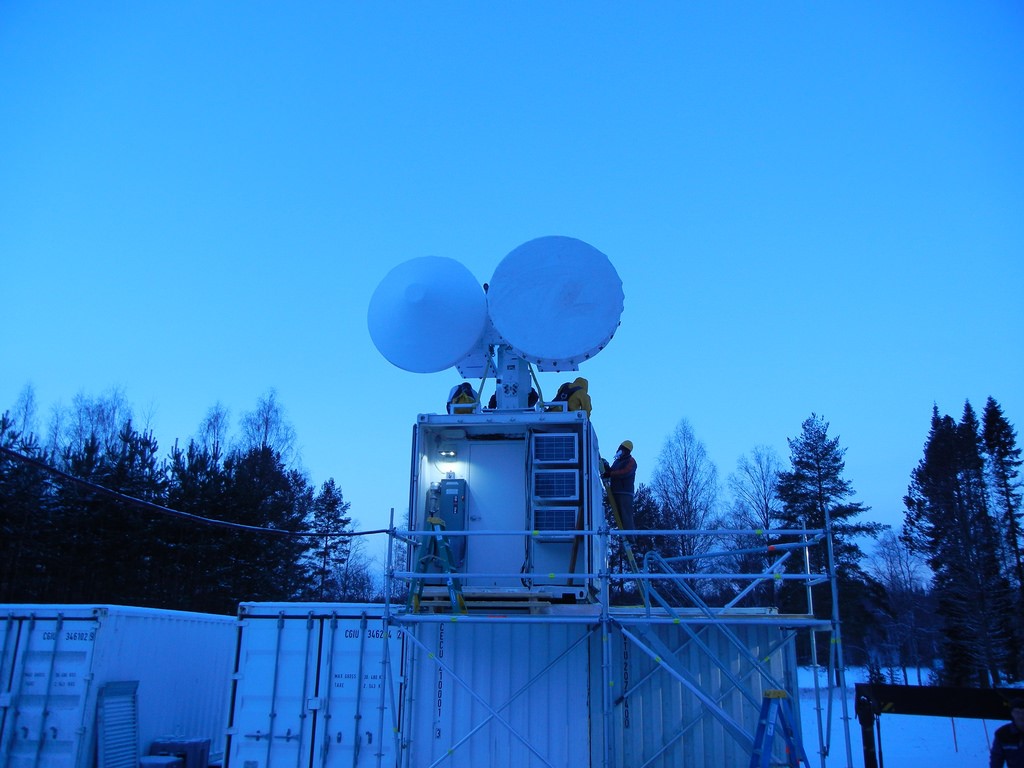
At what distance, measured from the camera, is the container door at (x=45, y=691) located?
13.0 m

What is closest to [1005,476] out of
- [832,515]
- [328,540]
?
[832,515]

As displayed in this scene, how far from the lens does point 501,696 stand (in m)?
10.1

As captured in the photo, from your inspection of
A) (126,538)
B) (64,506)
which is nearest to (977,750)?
(126,538)

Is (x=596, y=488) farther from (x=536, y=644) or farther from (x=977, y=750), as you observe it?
(x=977, y=750)

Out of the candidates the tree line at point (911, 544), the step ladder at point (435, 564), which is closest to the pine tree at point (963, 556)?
the tree line at point (911, 544)

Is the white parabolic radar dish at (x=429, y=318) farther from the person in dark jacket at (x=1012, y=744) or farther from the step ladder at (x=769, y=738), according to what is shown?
the person in dark jacket at (x=1012, y=744)

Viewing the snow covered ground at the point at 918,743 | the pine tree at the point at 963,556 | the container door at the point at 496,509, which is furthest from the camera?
the pine tree at the point at 963,556

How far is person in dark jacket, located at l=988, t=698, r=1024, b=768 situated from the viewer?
28.8 feet

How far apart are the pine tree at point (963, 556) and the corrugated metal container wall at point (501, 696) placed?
30.7 metres

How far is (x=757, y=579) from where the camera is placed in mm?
8094

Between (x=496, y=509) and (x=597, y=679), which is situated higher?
(x=496, y=509)

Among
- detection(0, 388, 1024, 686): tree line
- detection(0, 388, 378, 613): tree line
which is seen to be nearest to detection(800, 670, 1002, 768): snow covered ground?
detection(0, 388, 1024, 686): tree line

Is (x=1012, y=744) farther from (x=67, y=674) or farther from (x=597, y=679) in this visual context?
(x=67, y=674)

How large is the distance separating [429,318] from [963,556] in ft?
108
